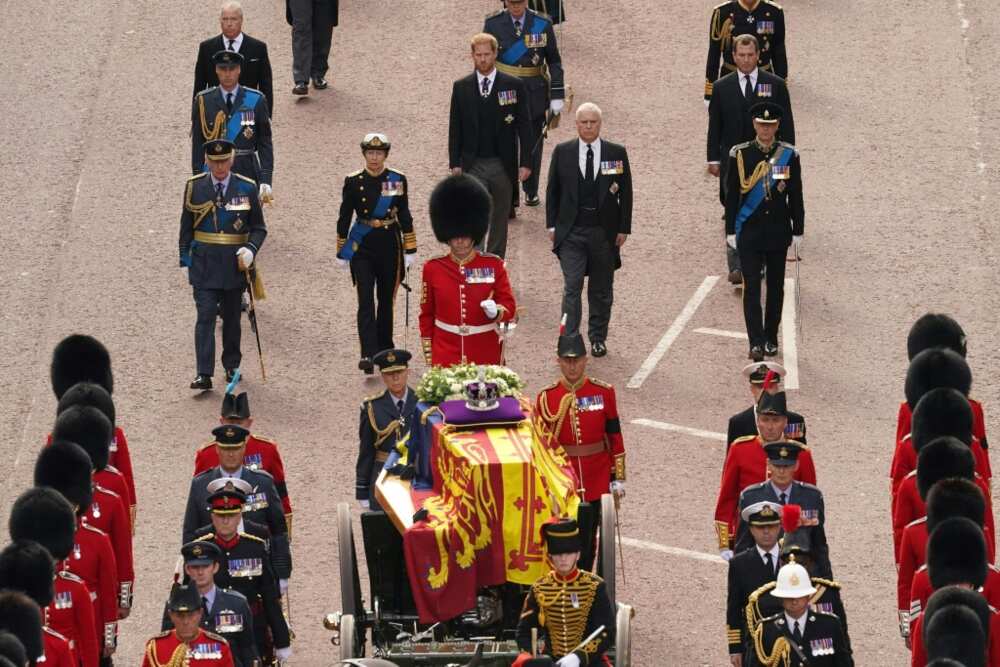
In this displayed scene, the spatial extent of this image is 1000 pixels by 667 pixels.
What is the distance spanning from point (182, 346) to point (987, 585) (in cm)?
761

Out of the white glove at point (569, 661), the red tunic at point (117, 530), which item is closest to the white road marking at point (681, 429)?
the red tunic at point (117, 530)

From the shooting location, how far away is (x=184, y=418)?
65.3 ft

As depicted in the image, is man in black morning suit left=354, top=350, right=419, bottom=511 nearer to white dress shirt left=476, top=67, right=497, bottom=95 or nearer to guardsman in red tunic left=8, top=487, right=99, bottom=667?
guardsman in red tunic left=8, top=487, right=99, bottom=667

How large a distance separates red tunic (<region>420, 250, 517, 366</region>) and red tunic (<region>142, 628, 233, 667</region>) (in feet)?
13.4

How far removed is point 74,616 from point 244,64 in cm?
794

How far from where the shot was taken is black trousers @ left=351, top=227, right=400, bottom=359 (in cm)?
2030

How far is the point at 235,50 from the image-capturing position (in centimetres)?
2256

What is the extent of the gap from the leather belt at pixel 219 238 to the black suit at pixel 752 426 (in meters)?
4.48

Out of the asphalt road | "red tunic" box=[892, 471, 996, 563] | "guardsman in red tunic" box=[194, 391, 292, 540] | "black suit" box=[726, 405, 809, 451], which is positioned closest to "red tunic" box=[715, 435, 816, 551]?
"black suit" box=[726, 405, 809, 451]

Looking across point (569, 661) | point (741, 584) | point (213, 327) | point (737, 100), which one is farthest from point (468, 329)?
point (569, 661)

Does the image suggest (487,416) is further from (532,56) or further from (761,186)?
(532,56)

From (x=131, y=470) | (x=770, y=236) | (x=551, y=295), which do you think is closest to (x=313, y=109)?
(x=551, y=295)

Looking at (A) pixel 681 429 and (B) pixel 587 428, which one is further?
(A) pixel 681 429

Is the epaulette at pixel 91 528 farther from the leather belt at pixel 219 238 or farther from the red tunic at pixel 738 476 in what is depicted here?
the leather belt at pixel 219 238
